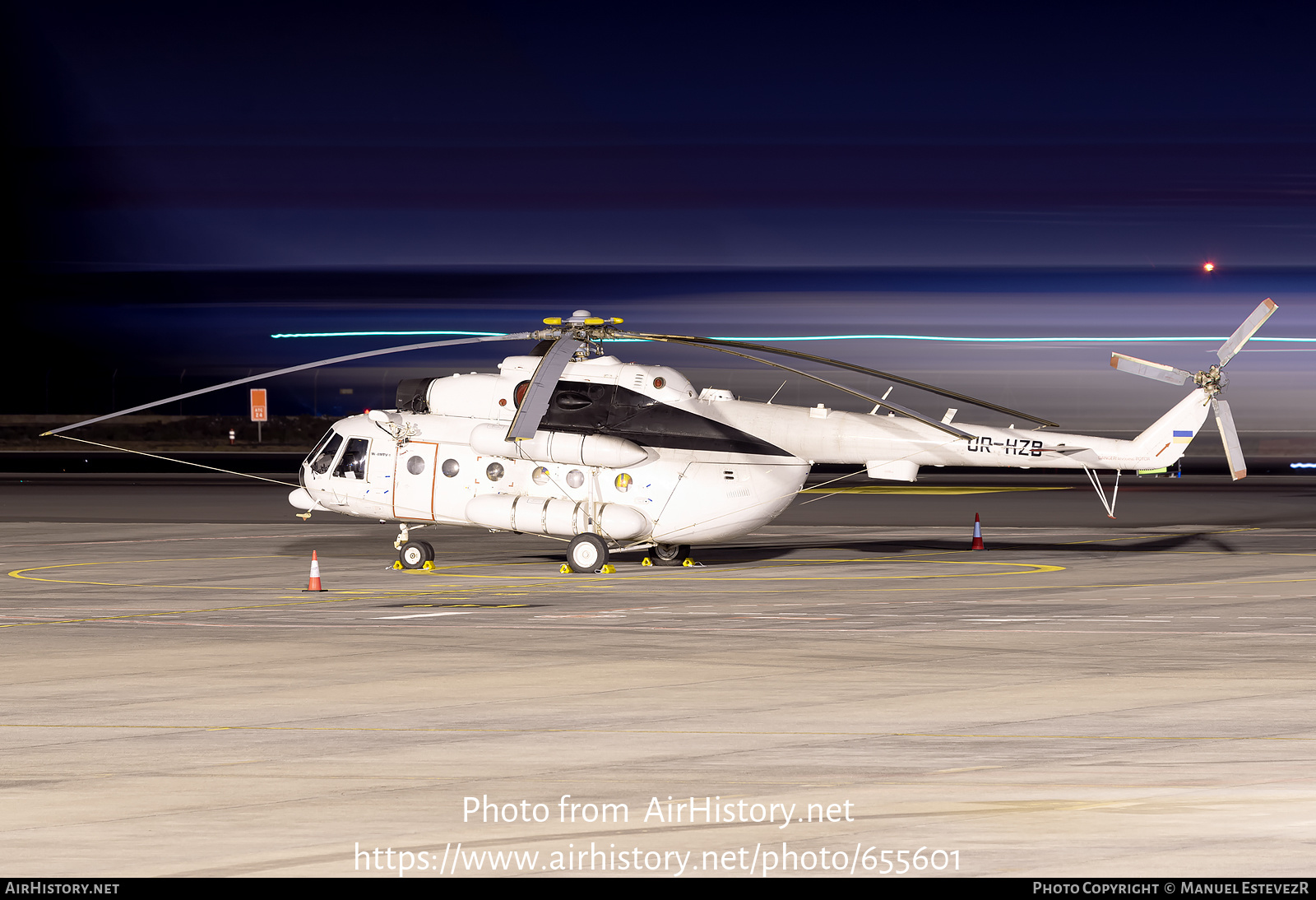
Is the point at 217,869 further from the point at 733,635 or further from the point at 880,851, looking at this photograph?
the point at 733,635

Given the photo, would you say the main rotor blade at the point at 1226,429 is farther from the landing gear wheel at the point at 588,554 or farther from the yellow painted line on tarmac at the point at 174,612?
the yellow painted line on tarmac at the point at 174,612

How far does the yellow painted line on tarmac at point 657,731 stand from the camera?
39.0ft

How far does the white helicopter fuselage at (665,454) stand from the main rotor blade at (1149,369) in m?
0.58

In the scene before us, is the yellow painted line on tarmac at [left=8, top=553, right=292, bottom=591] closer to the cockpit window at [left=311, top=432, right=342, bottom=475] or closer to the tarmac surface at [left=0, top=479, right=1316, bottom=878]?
the tarmac surface at [left=0, top=479, right=1316, bottom=878]

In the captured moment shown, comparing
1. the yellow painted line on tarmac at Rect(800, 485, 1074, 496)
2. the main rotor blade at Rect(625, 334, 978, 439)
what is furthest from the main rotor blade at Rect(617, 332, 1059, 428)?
the yellow painted line on tarmac at Rect(800, 485, 1074, 496)

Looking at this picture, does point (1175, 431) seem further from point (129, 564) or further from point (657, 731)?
point (129, 564)

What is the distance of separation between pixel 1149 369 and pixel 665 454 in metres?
9.28

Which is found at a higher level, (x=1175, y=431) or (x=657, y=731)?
(x=1175, y=431)

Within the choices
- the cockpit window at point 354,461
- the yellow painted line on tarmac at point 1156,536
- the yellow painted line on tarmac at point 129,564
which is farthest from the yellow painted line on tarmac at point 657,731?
the yellow painted line on tarmac at point 1156,536

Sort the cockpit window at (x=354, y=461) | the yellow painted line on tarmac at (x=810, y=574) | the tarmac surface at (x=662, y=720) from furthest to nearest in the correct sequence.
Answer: the cockpit window at (x=354, y=461)
the yellow painted line on tarmac at (x=810, y=574)
the tarmac surface at (x=662, y=720)

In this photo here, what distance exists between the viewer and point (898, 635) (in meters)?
18.0

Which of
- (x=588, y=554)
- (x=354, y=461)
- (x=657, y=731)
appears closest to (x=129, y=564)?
(x=354, y=461)

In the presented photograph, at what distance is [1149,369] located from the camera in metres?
27.0

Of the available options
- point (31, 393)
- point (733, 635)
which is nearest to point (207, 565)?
point (733, 635)
